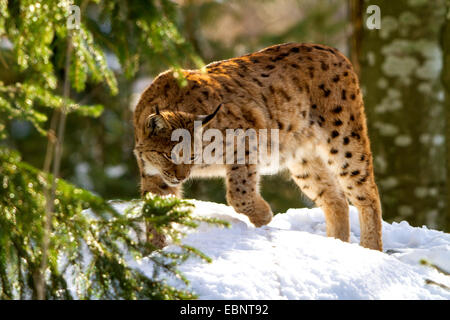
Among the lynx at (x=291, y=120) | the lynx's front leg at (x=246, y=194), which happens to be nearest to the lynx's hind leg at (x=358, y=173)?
the lynx at (x=291, y=120)

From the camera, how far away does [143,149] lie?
439cm

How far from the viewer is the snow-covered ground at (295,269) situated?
8.98 feet

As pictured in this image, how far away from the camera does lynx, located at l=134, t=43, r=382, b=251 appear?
14.7 feet

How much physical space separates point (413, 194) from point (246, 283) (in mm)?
3802

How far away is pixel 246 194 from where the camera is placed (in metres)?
4.43

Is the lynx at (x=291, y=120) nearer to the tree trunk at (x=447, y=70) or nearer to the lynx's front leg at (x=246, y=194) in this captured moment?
the lynx's front leg at (x=246, y=194)

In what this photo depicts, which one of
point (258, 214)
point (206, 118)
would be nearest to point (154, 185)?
point (206, 118)

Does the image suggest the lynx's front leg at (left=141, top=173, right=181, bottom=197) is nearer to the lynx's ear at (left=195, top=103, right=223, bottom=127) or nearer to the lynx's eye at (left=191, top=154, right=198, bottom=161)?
the lynx's eye at (left=191, top=154, right=198, bottom=161)

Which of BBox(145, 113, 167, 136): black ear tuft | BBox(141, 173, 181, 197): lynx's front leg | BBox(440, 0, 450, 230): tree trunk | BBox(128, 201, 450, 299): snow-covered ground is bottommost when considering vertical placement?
BBox(128, 201, 450, 299): snow-covered ground

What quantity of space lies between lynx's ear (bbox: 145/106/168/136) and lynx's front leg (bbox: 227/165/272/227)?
0.63 meters

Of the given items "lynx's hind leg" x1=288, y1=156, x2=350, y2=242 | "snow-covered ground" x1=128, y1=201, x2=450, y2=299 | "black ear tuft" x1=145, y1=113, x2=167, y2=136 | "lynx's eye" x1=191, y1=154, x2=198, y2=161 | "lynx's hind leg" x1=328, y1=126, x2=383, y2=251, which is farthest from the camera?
"lynx's hind leg" x1=288, y1=156, x2=350, y2=242

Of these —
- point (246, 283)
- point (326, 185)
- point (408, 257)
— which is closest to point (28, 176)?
point (246, 283)

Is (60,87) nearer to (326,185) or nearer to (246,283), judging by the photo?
(326,185)

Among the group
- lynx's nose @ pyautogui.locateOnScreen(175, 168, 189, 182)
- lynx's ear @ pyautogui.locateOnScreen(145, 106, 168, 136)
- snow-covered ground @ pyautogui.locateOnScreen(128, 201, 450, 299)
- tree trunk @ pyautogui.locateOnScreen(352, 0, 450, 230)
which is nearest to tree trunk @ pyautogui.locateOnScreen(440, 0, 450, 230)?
tree trunk @ pyautogui.locateOnScreen(352, 0, 450, 230)
